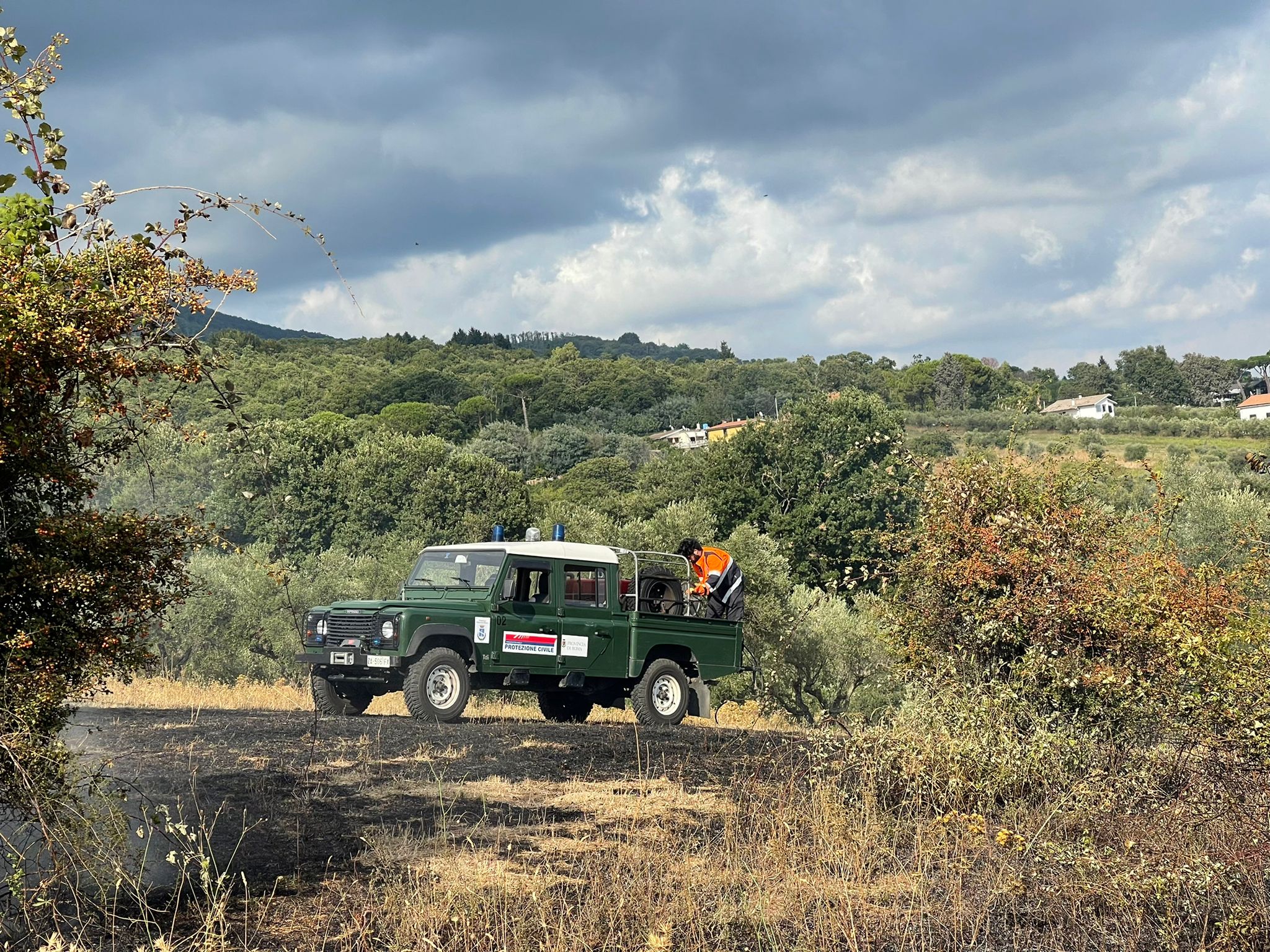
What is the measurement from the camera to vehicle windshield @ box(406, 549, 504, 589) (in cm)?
1461

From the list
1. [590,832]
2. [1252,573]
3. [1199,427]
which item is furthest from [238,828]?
[1199,427]

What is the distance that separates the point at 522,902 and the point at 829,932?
1.67 m

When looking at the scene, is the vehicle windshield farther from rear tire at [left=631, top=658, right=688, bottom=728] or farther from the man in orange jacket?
the man in orange jacket

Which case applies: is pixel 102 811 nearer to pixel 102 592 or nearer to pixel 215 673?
pixel 102 592

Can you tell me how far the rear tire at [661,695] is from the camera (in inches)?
605

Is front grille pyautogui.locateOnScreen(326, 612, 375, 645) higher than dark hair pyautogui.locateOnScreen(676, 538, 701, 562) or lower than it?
lower

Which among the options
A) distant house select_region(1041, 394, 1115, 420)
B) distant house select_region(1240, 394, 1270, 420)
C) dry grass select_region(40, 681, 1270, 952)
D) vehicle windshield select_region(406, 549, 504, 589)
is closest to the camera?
dry grass select_region(40, 681, 1270, 952)

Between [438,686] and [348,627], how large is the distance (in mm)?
1341

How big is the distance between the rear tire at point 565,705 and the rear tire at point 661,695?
117 cm

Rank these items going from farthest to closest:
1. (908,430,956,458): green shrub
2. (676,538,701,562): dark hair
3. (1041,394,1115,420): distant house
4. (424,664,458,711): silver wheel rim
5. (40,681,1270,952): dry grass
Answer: (1041,394,1115,420): distant house < (908,430,956,458): green shrub < (676,538,701,562): dark hair < (424,664,458,711): silver wheel rim < (40,681,1270,952): dry grass

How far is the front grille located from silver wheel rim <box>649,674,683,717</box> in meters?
4.02

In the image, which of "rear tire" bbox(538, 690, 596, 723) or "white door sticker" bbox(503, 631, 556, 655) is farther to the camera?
"rear tire" bbox(538, 690, 596, 723)

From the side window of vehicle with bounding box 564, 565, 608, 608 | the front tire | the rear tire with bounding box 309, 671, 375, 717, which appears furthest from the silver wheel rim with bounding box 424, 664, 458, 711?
the side window of vehicle with bounding box 564, 565, 608, 608

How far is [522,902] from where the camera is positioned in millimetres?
6281
